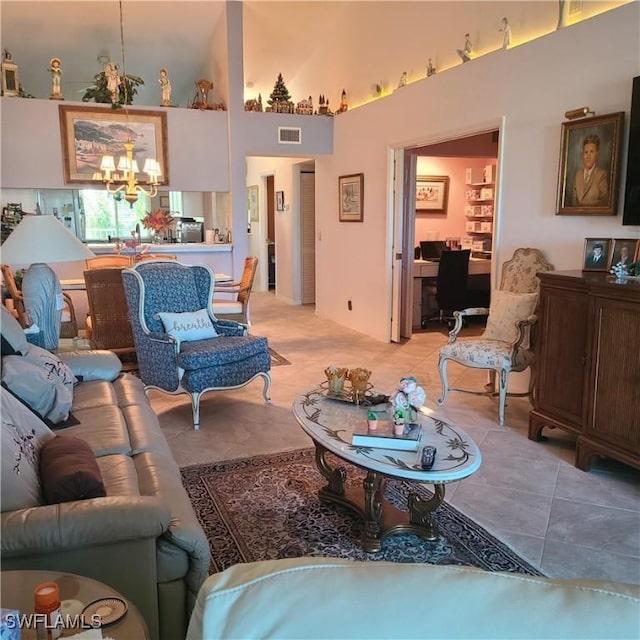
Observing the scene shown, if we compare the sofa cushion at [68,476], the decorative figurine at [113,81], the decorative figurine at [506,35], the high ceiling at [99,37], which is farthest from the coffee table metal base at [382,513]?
the high ceiling at [99,37]

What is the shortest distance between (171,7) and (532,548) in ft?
22.8

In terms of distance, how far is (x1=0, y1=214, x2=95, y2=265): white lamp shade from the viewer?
320cm

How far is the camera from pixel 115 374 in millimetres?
3275

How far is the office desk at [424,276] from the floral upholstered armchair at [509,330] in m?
2.76

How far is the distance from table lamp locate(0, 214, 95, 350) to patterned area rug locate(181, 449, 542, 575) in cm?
142

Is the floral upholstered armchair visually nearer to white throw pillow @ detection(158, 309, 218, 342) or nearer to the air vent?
white throw pillow @ detection(158, 309, 218, 342)

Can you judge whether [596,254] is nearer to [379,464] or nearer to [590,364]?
[590,364]

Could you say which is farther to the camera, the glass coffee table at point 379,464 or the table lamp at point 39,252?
the table lamp at point 39,252

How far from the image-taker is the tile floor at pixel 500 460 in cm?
242

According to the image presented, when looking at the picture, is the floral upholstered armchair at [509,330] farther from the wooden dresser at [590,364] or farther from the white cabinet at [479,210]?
the white cabinet at [479,210]

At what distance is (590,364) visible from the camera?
306cm

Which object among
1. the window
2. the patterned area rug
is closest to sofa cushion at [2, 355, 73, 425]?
the patterned area rug

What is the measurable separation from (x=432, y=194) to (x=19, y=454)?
295 inches

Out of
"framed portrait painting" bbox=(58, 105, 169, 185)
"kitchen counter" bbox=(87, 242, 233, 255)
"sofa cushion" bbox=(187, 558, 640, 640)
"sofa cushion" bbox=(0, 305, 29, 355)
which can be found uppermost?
Result: "framed portrait painting" bbox=(58, 105, 169, 185)
